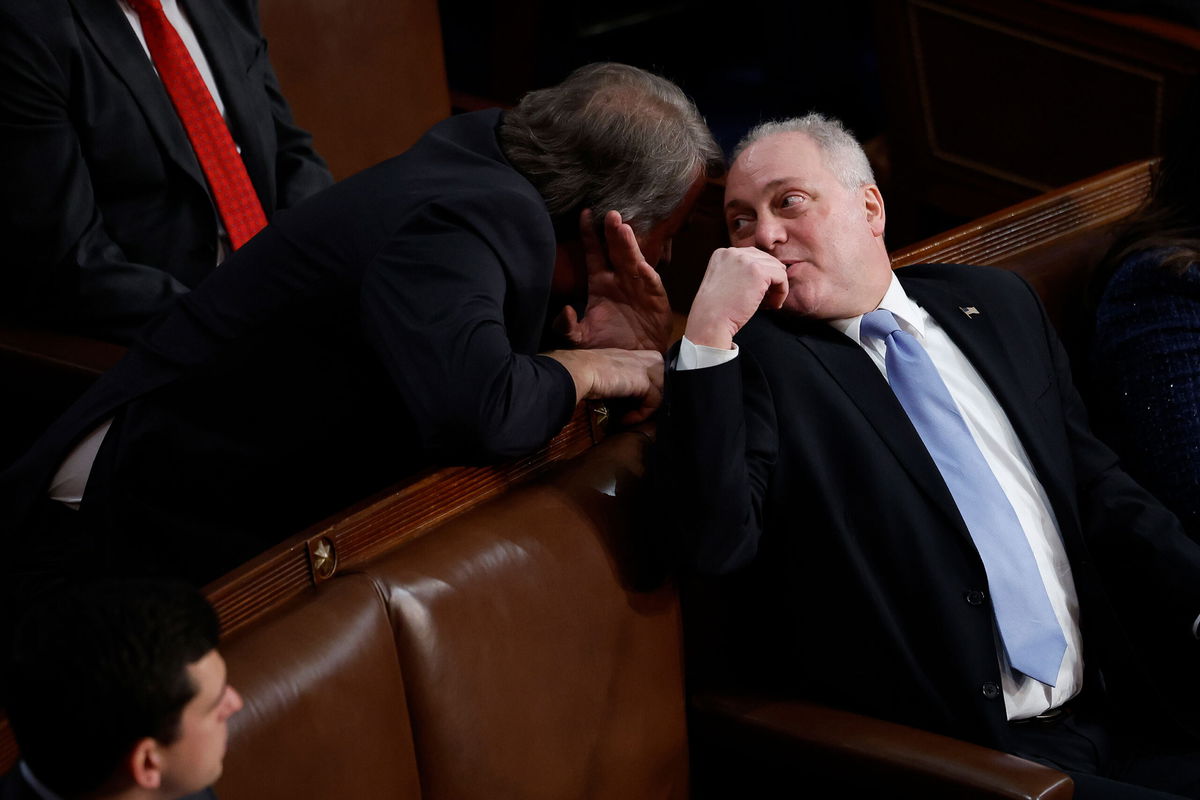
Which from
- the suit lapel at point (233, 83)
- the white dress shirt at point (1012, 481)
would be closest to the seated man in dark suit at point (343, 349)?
the white dress shirt at point (1012, 481)

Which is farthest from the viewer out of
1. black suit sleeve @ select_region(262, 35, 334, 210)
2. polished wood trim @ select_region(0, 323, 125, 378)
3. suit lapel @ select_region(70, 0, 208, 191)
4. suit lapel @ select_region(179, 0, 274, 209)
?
black suit sleeve @ select_region(262, 35, 334, 210)

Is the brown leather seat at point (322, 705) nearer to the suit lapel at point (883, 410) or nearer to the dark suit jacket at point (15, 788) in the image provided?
the dark suit jacket at point (15, 788)

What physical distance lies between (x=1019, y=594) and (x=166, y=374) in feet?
3.34

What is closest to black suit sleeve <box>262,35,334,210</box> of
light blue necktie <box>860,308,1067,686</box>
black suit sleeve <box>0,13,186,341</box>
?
black suit sleeve <box>0,13,186,341</box>

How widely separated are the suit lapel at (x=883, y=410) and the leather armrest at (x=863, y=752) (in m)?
0.26

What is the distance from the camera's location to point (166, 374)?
1.58m

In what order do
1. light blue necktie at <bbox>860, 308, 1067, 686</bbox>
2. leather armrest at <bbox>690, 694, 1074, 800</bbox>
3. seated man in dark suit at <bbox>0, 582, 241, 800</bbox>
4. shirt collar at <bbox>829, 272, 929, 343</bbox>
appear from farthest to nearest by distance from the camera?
shirt collar at <bbox>829, 272, 929, 343</bbox> < light blue necktie at <bbox>860, 308, 1067, 686</bbox> < leather armrest at <bbox>690, 694, 1074, 800</bbox> < seated man in dark suit at <bbox>0, 582, 241, 800</bbox>

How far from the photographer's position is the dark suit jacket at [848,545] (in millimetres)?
1464

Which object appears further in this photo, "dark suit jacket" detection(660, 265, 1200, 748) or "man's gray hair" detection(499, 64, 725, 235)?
"man's gray hair" detection(499, 64, 725, 235)

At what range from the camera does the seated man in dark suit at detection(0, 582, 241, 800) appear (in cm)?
90

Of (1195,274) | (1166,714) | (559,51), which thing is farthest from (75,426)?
(559,51)

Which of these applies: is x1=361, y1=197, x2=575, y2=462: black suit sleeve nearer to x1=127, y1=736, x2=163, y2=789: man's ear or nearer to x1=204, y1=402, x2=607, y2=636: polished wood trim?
x1=204, y1=402, x2=607, y2=636: polished wood trim

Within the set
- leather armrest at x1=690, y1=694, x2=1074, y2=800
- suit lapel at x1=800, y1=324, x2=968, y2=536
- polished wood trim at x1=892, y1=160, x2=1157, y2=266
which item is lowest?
leather armrest at x1=690, y1=694, x2=1074, y2=800

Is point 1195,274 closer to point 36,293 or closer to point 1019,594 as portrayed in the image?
point 1019,594
